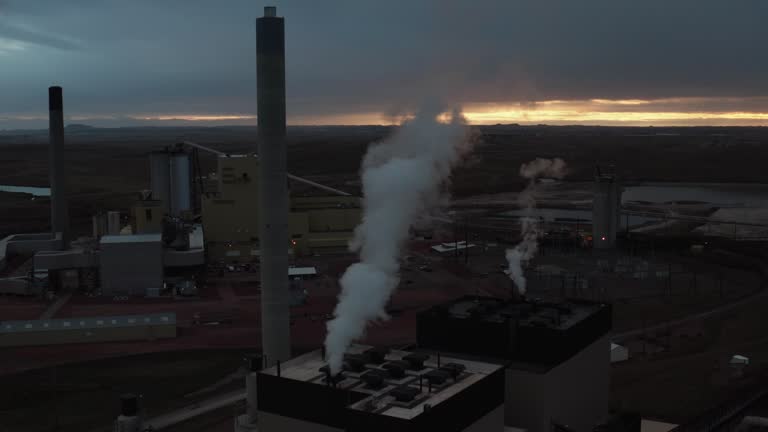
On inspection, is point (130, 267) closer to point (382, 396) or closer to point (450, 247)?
point (450, 247)

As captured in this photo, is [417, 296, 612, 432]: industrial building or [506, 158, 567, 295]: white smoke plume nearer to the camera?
[417, 296, 612, 432]: industrial building

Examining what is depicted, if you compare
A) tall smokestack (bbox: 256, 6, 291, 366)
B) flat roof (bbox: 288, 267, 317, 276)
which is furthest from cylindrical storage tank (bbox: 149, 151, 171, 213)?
tall smokestack (bbox: 256, 6, 291, 366)

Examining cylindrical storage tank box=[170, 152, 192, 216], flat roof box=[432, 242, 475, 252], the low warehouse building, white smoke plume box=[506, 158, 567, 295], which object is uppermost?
cylindrical storage tank box=[170, 152, 192, 216]

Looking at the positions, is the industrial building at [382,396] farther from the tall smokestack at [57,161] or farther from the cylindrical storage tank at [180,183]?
the cylindrical storage tank at [180,183]

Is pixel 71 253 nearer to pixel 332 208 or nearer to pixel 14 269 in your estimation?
pixel 14 269

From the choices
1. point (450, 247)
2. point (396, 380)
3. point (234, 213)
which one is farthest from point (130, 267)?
point (396, 380)

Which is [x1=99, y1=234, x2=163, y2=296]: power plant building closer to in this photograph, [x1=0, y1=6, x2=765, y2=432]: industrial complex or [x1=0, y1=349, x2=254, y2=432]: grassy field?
[x1=0, y1=6, x2=765, y2=432]: industrial complex
